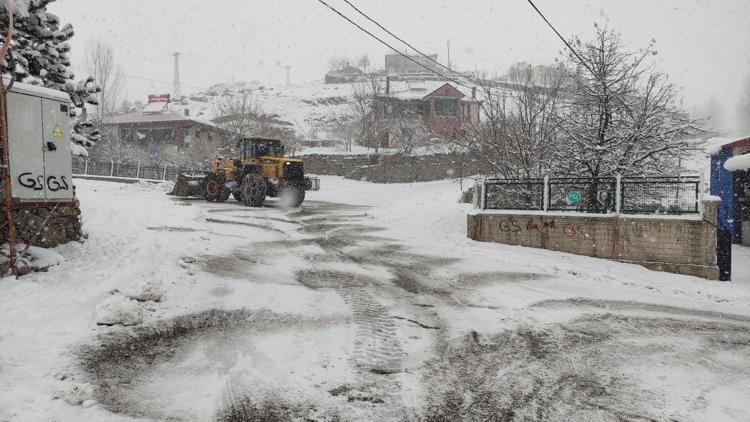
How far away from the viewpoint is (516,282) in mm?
7574

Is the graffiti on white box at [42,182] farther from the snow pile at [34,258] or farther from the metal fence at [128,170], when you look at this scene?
the metal fence at [128,170]

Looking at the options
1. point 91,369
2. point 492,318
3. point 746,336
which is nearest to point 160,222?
point 91,369

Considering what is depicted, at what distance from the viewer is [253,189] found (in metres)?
17.4

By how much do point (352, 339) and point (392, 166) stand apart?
29434 mm

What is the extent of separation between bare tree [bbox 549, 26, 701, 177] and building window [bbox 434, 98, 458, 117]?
36192 mm

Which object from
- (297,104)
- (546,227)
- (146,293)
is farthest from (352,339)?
(297,104)

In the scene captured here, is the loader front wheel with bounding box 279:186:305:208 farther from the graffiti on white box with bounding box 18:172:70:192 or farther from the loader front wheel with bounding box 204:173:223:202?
the graffiti on white box with bounding box 18:172:70:192

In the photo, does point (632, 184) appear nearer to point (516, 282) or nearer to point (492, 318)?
point (516, 282)

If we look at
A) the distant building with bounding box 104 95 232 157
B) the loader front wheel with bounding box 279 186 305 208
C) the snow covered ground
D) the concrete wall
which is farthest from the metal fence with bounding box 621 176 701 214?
the distant building with bounding box 104 95 232 157

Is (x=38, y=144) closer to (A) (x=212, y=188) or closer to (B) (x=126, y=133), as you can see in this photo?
(A) (x=212, y=188)

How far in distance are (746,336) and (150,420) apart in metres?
6.39

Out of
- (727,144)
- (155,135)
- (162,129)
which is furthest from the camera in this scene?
(155,135)

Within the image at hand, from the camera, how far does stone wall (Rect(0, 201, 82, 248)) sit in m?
6.09

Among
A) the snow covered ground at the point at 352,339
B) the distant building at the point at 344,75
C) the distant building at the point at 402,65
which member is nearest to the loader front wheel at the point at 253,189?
the snow covered ground at the point at 352,339
